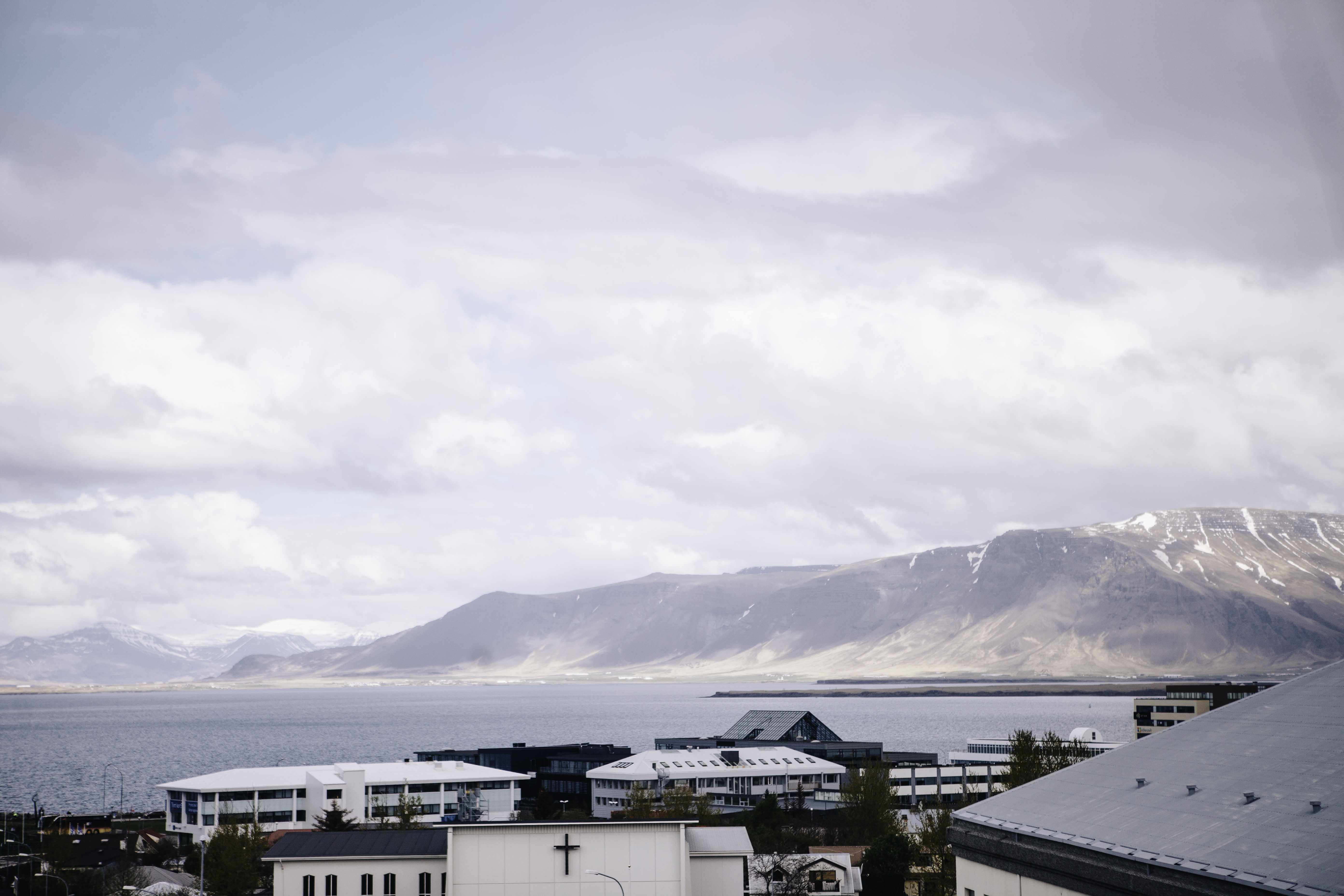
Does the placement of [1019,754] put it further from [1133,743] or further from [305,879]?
[305,879]

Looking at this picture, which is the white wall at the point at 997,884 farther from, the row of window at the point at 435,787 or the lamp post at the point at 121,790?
the lamp post at the point at 121,790

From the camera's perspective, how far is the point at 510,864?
52406 mm

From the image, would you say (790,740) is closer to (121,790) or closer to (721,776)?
(721,776)

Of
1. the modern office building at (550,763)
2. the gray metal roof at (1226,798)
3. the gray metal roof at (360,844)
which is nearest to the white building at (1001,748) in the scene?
the modern office building at (550,763)

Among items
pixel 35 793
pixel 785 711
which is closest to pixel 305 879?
pixel 785 711

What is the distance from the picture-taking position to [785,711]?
157 metres

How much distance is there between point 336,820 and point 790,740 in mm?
73005

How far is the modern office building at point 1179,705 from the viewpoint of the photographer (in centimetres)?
15312

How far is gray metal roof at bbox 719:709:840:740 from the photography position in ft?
499

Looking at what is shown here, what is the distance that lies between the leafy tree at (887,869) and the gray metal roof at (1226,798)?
29888mm

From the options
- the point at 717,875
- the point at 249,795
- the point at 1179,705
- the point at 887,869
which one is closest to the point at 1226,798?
the point at 717,875

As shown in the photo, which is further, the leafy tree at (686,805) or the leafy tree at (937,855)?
the leafy tree at (686,805)

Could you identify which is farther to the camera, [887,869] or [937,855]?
[887,869]

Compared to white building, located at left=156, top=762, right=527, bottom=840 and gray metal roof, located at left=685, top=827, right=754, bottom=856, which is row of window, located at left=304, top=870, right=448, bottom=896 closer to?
gray metal roof, located at left=685, top=827, right=754, bottom=856
